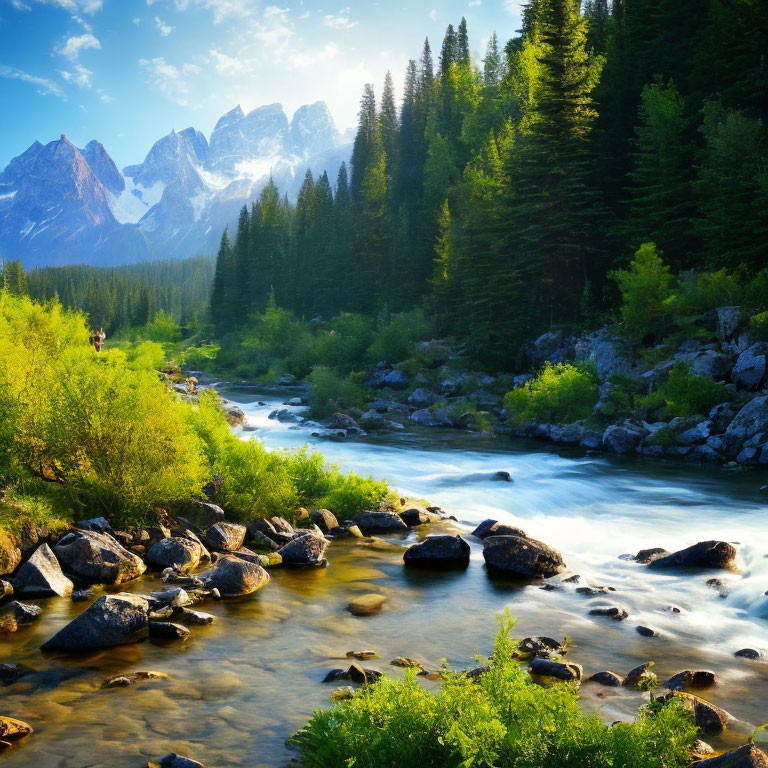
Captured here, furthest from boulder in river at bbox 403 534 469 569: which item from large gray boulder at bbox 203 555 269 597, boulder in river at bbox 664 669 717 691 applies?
boulder in river at bbox 664 669 717 691

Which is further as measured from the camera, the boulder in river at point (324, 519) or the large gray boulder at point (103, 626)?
the boulder in river at point (324, 519)

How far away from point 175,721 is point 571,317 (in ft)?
139

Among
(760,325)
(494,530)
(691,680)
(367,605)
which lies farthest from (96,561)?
(760,325)

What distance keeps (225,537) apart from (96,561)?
3346 mm

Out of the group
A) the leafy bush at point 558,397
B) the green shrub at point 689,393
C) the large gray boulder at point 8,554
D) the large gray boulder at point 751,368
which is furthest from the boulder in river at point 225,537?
the large gray boulder at point 751,368

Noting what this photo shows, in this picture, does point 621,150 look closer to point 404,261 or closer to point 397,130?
point 404,261

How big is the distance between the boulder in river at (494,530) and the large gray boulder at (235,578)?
676 centimetres

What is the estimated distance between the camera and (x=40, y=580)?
12844mm

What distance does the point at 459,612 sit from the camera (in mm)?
12781

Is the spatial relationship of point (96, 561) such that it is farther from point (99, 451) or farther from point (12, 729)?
point (12, 729)

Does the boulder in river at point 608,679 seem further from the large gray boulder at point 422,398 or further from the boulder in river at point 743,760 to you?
the large gray boulder at point 422,398

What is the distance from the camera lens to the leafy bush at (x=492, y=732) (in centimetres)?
546

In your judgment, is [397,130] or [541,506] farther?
[397,130]

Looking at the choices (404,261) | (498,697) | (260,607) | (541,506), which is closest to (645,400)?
(541,506)
